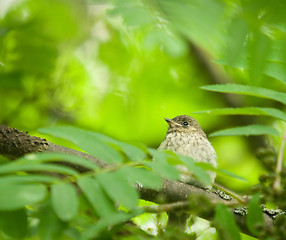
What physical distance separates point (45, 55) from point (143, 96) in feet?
6.12

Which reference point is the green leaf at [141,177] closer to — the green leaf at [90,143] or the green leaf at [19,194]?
the green leaf at [90,143]

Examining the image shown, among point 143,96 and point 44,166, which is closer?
point 44,166

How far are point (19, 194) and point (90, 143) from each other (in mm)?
496

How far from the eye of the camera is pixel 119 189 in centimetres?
193

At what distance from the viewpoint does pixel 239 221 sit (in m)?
3.21

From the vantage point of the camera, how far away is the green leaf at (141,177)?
2.00 m

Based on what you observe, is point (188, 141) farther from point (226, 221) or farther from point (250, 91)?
point (226, 221)

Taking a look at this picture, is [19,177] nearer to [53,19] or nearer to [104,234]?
Result: [104,234]

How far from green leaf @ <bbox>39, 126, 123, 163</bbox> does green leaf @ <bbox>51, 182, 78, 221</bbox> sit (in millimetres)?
261

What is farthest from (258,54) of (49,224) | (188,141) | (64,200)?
(188,141)

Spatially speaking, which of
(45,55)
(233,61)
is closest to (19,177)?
(233,61)

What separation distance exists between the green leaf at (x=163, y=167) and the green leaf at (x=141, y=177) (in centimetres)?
3

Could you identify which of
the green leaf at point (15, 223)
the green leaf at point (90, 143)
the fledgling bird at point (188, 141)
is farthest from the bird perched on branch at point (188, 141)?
the green leaf at point (15, 223)

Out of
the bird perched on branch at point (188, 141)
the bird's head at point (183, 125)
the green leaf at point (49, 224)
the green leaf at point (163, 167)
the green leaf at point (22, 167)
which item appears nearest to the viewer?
the green leaf at point (22, 167)
